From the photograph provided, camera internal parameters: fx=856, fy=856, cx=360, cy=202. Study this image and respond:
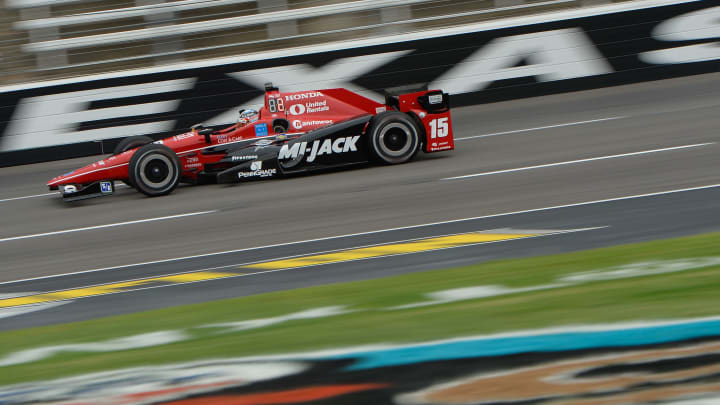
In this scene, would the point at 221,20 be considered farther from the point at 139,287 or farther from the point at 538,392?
the point at 538,392

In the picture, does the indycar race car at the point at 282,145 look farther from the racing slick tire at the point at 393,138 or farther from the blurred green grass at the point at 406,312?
the blurred green grass at the point at 406,312

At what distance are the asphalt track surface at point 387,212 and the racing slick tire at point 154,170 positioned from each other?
0.64 feet

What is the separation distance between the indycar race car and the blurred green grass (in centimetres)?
454

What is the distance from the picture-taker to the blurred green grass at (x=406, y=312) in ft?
14.3

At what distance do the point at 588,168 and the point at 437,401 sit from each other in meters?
6.13

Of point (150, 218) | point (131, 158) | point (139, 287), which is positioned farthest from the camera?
point (131, 158)

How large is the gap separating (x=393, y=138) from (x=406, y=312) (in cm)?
576

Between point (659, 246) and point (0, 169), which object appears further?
point (0, 169)

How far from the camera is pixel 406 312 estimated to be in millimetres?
4773

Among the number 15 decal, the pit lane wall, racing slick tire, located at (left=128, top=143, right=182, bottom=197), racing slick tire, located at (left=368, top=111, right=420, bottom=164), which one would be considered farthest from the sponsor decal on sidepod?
the pit lane wall

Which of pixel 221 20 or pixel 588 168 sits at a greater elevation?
pixel 221 20

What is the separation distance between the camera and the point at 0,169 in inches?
548

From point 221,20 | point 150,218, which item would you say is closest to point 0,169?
point 221,20

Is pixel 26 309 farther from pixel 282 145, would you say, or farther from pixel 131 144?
pixel 131 144
